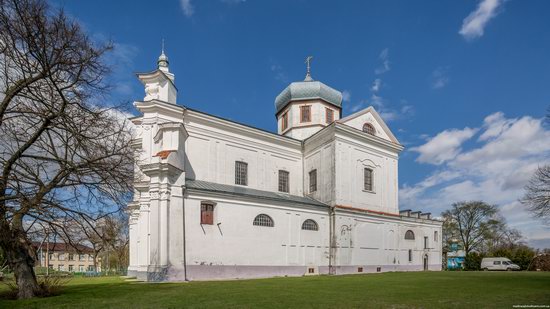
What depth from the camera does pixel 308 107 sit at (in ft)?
115

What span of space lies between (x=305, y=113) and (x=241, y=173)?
9.61 m

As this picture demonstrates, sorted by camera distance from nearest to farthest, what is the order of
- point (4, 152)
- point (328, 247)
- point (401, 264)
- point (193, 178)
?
point (4, 152) < point (193, 178) < point (328, 247) < point (401, 264)

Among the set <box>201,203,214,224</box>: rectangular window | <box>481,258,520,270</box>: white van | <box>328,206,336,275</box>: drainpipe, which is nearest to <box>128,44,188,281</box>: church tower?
<box>201,203,214,224</box>: rectangular window

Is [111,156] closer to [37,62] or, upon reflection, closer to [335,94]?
[37,62]

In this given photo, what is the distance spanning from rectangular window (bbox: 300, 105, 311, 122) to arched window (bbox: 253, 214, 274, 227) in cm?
1235

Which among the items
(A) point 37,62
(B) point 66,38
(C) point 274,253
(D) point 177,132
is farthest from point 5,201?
(C) point 274,253

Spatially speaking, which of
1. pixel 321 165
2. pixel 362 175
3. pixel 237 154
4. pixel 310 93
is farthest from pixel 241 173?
pixel 310 93

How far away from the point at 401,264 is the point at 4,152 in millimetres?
29376

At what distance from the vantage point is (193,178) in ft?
84.6

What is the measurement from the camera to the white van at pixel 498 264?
129 ft

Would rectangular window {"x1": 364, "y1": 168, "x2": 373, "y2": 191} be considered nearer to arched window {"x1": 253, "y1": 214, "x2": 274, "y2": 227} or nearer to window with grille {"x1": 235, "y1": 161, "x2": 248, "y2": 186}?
window with grille {"x1": 235, "y1": 161, "x2": 248, "y2": 186}

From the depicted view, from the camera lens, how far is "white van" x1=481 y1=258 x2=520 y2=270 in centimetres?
3947

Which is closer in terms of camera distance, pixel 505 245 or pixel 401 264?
pixel 401 264

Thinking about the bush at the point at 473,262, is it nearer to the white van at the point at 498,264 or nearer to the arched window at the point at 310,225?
the white van at the point at 498,264
